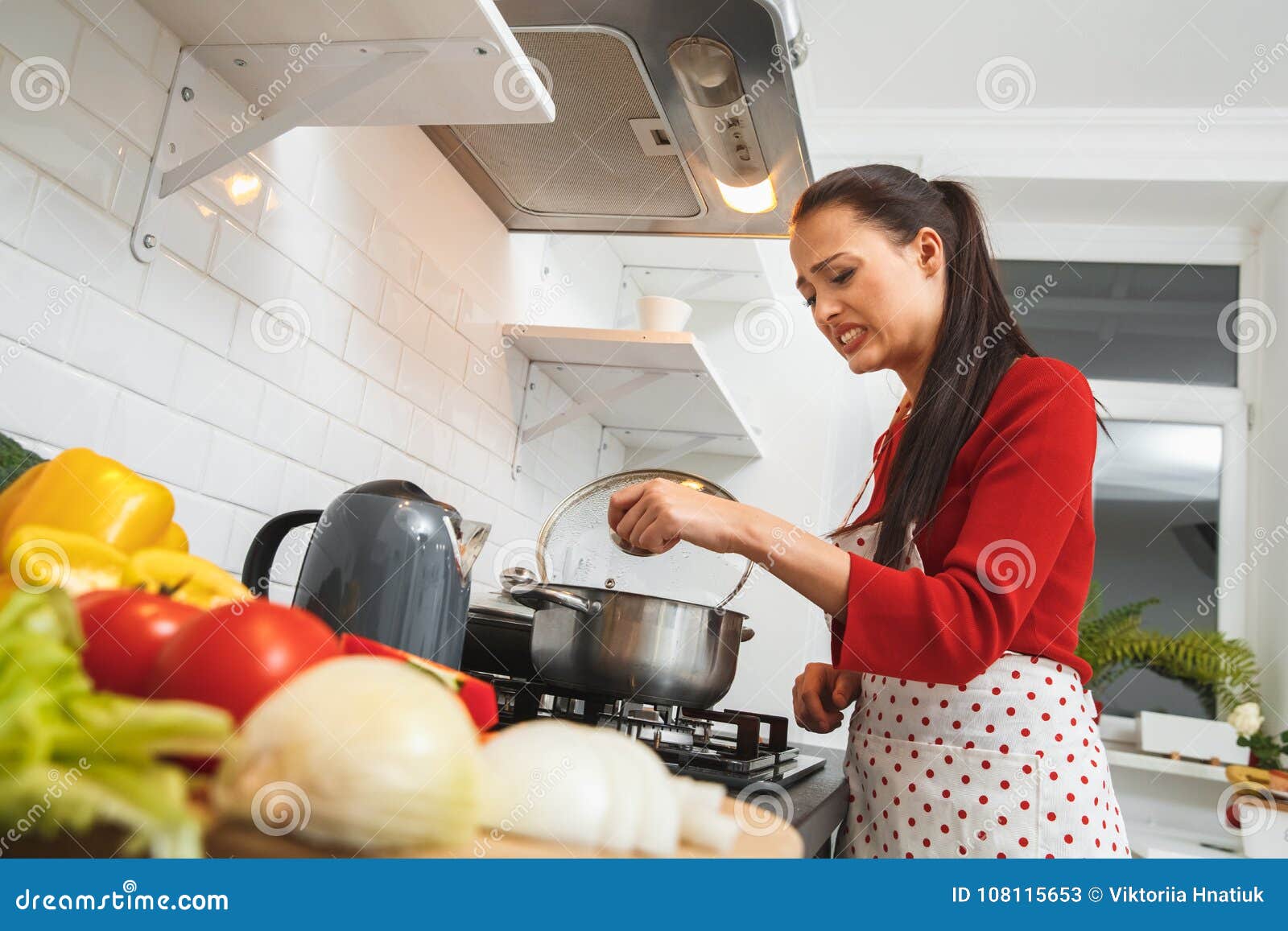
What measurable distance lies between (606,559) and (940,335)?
560mm

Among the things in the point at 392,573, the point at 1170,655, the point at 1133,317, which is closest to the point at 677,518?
the point at 392,573

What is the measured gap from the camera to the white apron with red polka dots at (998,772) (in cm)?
87

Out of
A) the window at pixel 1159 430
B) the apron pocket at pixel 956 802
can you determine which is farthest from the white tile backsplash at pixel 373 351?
the window at pixel 1159 430

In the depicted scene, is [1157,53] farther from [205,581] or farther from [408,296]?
[205,581]

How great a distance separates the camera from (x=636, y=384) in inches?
71.0

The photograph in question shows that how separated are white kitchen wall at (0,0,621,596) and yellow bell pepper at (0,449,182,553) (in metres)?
0.22

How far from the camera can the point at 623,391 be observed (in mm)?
1814

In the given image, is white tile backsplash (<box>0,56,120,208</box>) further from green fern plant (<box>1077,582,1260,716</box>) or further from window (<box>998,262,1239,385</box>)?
window (<box>998,262,1239,385</box>)

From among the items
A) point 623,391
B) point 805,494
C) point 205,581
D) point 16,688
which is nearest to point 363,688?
point 16,688

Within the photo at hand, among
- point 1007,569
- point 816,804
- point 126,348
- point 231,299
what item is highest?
point 231,299

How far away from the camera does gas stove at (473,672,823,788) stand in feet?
2.81

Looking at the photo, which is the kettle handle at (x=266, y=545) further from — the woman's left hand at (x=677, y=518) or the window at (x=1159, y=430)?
the window at (x=1159, y=430)

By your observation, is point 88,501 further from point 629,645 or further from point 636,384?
point 636,384

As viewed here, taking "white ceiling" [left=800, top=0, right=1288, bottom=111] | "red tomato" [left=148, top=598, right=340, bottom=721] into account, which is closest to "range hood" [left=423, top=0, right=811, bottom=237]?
"red tomato" [left=148, top=598, right=340, bottom=721]
